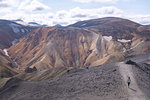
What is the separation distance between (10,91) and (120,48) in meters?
63.1

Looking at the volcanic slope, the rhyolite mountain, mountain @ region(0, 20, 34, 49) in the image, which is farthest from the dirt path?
mountain @ region(0, 20, 34, 49)

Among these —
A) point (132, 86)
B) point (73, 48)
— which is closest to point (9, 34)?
point (73, 48)

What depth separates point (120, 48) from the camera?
265 feet

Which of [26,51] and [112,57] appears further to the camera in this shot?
[26,51]

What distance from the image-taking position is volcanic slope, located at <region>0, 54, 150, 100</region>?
19.2m

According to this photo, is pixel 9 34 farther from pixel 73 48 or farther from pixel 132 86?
pixel 132 86

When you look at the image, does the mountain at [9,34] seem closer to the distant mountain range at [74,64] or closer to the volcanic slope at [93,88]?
the distant mountain range at [74,64]

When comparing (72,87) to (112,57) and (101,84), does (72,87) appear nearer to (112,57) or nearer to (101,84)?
(101,84)

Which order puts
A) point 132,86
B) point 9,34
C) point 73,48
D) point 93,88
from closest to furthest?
point 132,86
point 93,88
point 73,48
point 9,34

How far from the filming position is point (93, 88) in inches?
849

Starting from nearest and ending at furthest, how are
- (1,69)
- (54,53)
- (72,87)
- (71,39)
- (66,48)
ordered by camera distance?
(72,87), (1,69), (54,53), (66,48), (71,39)

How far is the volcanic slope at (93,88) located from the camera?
19.2 metres

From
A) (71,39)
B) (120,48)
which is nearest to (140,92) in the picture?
(120,48)

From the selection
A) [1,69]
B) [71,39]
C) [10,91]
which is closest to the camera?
[10,91]
